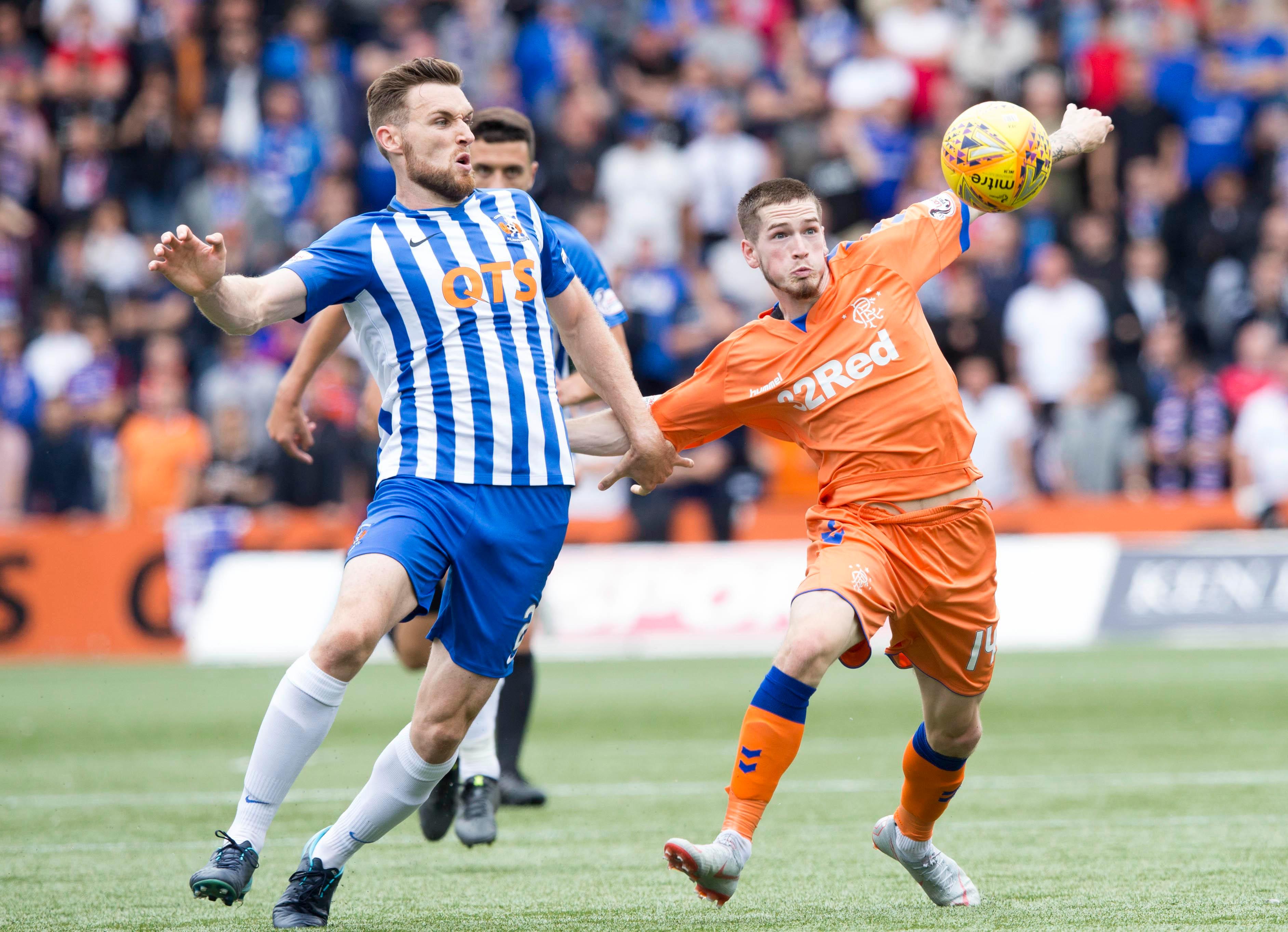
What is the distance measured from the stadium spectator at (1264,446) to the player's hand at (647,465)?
10.3 meters

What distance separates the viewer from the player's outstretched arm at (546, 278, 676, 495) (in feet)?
17.0

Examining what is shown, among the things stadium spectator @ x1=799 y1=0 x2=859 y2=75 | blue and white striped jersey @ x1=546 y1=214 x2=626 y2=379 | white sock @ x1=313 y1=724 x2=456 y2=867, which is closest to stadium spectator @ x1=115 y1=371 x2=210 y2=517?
stadium spectator @ x1=799 y1=0 x2=859 y2=75

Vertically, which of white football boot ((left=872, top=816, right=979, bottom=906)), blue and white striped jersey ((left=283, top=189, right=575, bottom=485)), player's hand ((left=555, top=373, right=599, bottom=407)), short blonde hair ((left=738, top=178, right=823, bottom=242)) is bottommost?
white football boot ((left=872, top=816, right=979, bottom=906))

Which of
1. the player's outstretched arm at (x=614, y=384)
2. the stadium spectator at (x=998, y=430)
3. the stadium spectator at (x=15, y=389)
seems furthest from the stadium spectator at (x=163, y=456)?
the player's outstretched arm at (x=614, y=384)

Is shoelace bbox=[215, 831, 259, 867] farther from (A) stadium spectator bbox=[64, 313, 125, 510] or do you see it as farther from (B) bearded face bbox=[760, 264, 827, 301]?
(A) stadium spectator bbox=[64, 313, 125, 510]

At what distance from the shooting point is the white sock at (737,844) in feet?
15.0

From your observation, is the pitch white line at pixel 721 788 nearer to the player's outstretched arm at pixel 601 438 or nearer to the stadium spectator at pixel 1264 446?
the player's outstretched arm at pixel 601 438

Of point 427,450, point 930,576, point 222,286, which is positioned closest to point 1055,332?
point 930,576

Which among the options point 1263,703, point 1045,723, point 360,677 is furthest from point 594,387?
point 360,677

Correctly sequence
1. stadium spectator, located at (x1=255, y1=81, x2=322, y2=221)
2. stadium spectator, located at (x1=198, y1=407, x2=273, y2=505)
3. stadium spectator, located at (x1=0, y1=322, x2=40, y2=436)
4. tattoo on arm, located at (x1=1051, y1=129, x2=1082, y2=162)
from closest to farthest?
tattoo on arm, located at (x1=1051, y1=129, x2=1082, y2=162) → stadium spectator, located at (x1=198, y1=407, x2=273, y2=505) → stadium spectator, located at (x1=0, y1=322, x2=40, y2=436) → stadium spectator, located at (x1=255, y1=81, x2=322, y2=221)

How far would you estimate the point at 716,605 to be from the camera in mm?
13938

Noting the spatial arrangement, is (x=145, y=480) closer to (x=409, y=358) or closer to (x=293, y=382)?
(x=293, y=382)

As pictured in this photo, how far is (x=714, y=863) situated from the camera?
4508 mm

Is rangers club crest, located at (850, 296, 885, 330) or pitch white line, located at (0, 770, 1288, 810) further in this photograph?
pitch white line, located at (0, 770, 1288, 810)
